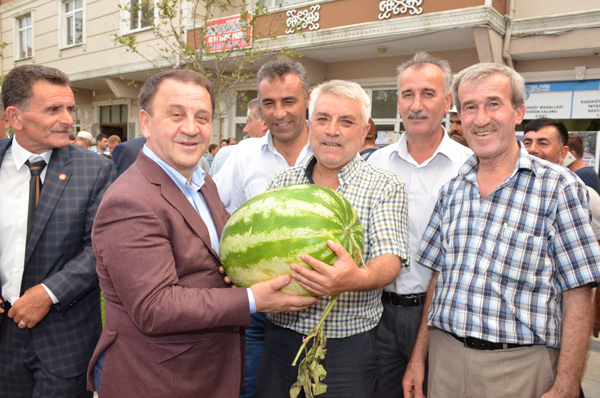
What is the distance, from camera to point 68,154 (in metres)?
2.46

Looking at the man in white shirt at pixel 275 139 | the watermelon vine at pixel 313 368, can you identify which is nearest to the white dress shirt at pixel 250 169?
the man in white shirt at pixel 275 139

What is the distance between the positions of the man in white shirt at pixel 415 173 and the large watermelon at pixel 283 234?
A: 0.88 metres

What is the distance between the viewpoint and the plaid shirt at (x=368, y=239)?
1.90 metres

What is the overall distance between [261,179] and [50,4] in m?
18.2

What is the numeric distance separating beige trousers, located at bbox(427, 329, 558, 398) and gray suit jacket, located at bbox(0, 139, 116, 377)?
2.01 meters

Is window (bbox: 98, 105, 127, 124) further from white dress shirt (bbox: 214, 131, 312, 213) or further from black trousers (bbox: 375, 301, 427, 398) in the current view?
black trousers (bbox: 375, 301, 427, 398)

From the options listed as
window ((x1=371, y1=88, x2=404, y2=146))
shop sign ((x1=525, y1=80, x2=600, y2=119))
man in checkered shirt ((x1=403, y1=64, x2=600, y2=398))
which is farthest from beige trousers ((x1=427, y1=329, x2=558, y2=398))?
window ((x1=371, y1=88, x2=404, y2=146))

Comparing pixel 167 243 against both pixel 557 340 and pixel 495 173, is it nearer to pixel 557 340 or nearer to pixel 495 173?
pixel 495 173

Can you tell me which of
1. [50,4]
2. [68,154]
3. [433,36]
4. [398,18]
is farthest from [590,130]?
[50,4]

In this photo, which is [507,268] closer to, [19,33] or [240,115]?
[240,115]

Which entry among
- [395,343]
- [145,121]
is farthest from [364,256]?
[145,121]

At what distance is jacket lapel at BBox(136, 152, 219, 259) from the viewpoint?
5.38 ft

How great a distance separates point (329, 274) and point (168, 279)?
0.58 m

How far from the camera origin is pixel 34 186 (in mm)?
2318
